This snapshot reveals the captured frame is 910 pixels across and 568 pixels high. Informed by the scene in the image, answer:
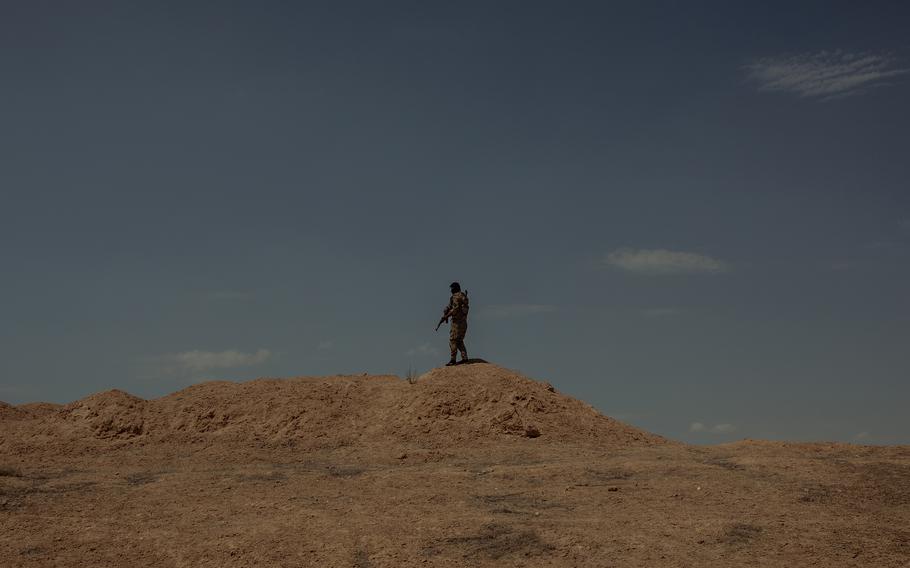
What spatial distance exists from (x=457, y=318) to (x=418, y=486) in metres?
8.85

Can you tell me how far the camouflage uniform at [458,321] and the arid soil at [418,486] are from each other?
106 centimetres

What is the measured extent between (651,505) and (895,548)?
345 cm

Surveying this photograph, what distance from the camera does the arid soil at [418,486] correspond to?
10570 mm

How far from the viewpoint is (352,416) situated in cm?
1970

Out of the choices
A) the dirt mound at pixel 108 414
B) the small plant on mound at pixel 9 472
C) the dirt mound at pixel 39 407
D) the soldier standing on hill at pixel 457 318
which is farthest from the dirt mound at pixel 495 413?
the dirt mound at pixel 39 407

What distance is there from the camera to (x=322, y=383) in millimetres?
21719

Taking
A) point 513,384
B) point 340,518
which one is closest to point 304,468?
point 340,518

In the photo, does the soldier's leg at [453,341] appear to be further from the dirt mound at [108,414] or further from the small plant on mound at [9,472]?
the small plant on mound at [9,472]

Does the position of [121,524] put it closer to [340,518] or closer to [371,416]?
[340,518]

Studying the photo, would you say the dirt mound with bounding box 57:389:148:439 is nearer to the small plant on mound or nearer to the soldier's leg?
the small plant on mound

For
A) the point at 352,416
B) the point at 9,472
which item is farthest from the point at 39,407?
the point at 352,416

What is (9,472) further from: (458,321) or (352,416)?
(458,321)

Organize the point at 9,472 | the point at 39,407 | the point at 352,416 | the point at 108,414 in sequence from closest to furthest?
the point at 9,472 < the point at 352,416 < the point at 108,414 < the point at 39,407

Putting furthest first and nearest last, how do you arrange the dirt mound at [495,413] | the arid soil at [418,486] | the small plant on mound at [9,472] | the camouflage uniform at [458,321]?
the camouflage uniform at [458,321]
the dirt mound at [495,413]
the small plant on mound at [9,472]
the arid soil at [418,486]
